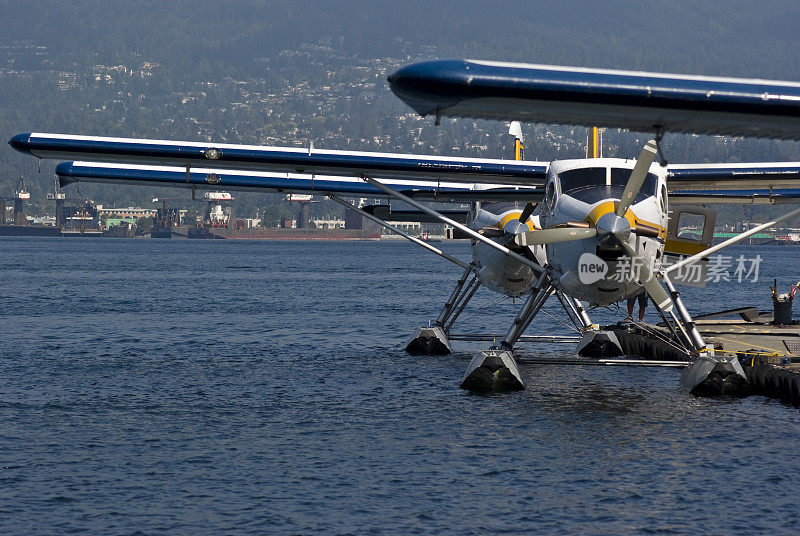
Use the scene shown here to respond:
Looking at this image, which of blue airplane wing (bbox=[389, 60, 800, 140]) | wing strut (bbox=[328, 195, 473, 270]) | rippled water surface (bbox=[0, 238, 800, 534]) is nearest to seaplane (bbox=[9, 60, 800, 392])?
blue airplane wing (bbox=[389, 60, 800, 140])

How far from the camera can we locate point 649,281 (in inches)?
598

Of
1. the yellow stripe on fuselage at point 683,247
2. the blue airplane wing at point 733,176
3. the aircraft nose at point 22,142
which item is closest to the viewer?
the aircraft nose at point 22,142

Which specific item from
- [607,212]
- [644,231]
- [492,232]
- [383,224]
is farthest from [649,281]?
[383,224]

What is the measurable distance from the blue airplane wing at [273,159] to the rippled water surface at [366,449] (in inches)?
155

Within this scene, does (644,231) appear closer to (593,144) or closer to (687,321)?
(687,321)

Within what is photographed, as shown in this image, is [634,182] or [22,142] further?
[22,142]

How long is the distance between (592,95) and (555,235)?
693 cm

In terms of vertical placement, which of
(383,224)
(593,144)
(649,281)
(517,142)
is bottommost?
(649,281)

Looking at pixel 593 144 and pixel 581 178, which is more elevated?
pixel 593 144

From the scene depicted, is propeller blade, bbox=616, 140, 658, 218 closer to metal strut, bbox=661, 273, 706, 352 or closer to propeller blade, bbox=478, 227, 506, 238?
metal strut, bbox=661, 273, 706, 352

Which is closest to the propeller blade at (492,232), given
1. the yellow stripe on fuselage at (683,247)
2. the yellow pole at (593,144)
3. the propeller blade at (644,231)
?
the yellow pole at (593,144)

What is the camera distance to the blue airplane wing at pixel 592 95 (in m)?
7.97

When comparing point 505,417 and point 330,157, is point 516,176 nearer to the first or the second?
point 330,157

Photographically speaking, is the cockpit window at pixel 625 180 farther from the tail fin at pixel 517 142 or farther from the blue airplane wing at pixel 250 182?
the tail fin at pixel 517 142
